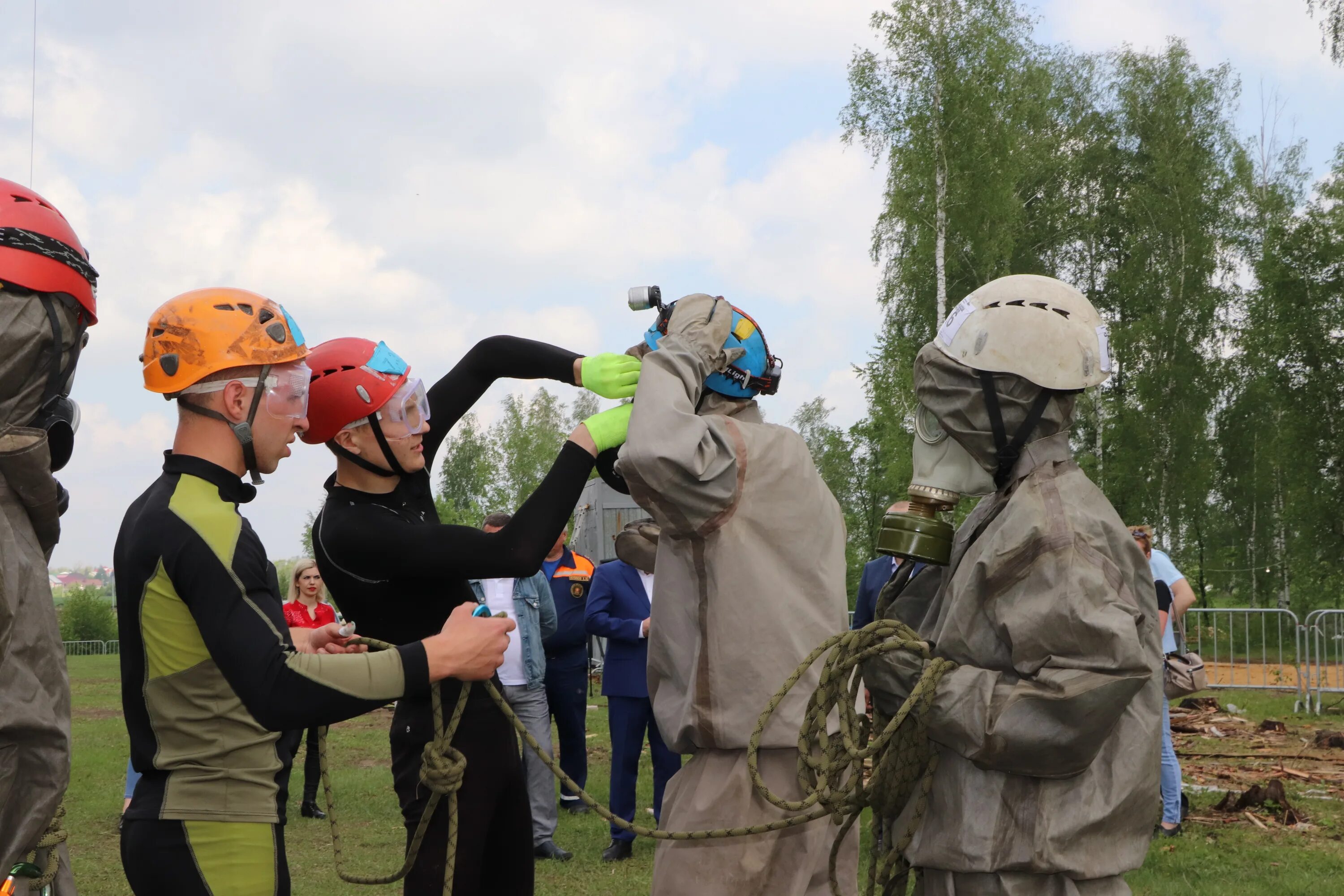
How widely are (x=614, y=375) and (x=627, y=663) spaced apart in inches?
216

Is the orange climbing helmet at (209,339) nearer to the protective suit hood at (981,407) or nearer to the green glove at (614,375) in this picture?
the green glove at (614,375)

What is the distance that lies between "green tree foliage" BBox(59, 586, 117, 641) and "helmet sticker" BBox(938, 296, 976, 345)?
46038 millimetres

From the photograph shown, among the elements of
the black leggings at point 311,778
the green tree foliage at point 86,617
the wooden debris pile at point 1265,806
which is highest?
the wooden debris pile at point 1265,806

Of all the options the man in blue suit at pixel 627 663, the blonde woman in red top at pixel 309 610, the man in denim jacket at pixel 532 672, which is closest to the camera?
the man in denim jacket at pixel 532 672

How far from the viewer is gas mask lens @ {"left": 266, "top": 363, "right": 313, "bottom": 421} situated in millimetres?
2961

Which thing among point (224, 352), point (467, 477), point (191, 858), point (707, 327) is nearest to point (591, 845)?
point (707, 327)

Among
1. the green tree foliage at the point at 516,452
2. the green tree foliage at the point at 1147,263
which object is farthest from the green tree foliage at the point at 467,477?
the green tree foliage at the point at 1147,263

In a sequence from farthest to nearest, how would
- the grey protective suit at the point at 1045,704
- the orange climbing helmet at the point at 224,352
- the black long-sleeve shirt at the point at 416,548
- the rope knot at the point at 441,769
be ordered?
the black long-sleeve shirt at the point at 416,548, the rope knot at the point at 441,769, the orange climbing helmet at the point at 224,352, the grey protective suit at the point at 1045,704

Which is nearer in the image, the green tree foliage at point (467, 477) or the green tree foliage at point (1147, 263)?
the green tree foliage at point (1147, 263)

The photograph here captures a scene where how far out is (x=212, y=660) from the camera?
2729mm

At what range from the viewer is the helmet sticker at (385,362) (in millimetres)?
3635

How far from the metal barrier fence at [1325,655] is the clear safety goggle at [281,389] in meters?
16.1

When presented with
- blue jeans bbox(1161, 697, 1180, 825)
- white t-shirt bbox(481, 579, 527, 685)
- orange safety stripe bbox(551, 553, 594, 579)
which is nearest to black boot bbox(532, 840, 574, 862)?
white t-shirt bbox(481, 579, 527, 685)

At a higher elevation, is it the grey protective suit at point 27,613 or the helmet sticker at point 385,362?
the helmet sticker at point 385,362
